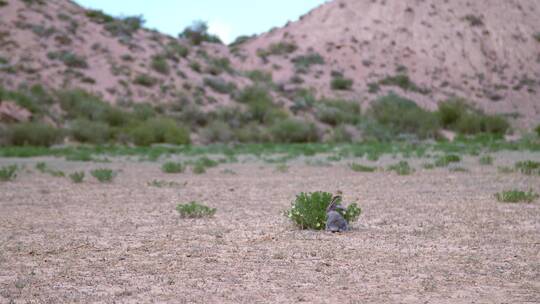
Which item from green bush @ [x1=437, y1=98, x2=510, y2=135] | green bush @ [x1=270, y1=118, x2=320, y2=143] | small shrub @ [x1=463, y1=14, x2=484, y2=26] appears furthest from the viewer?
small shrub @ [x1=463, y1=14, x2=484, y2=26]

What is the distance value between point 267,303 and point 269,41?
217ft

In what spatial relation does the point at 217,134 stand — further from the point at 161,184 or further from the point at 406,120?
the point at 161,184

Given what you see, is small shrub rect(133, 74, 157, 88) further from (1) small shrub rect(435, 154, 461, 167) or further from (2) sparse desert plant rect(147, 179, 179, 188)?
(2) sparse desert plant rect(147, 179, 179, 188)

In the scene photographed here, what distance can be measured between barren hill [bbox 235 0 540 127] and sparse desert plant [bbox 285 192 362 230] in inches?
1946

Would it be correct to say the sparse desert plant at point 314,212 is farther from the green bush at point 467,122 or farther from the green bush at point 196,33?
the green bush at point 196,33

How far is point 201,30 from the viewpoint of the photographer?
68312 mm

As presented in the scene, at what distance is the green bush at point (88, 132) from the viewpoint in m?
38.8

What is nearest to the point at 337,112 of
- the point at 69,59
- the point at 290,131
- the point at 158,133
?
the point at 290,131

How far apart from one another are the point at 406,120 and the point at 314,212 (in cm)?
3933

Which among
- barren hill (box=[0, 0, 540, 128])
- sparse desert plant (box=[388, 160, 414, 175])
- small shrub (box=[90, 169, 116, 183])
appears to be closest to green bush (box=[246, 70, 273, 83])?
barren hill (box=[0, 0, 540, 128])

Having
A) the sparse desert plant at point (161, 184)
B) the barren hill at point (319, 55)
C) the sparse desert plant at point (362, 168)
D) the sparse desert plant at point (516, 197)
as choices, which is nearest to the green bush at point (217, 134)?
the barren hill at point (319, 55)

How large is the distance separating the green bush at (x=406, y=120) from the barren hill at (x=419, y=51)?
6.83 m

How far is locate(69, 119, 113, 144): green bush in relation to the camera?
127 ft

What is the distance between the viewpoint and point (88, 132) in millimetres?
38688
